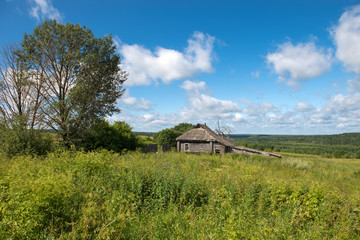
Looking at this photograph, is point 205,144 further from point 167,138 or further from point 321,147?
point 321,147

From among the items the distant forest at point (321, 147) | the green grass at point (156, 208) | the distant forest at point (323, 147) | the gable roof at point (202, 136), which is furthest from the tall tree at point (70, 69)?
the distant forest at point (323, 147)

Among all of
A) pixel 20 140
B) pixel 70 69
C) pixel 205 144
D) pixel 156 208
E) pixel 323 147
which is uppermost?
pixel 70 69

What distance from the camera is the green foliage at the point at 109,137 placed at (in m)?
16.9

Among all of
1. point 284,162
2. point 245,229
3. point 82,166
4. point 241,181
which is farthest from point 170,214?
point 284,162

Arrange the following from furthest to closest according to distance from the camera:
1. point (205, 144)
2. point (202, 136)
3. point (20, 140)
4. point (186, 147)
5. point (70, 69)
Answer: point (186, 147) < point (202, 136) < point (205, 144) < point (70, 69) < point (20, 140)

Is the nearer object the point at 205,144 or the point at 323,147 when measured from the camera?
the point at 205,144

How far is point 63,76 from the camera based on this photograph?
53.6ft

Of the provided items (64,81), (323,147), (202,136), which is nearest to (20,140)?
(64,81)

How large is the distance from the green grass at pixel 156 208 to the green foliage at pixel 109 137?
10.1 m

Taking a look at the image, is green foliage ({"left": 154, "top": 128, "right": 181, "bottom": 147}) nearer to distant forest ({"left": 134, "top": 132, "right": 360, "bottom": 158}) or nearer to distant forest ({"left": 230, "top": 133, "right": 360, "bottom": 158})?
distant forest ({"left": 134, "top": 132, "right": 360, "bottom": 158})

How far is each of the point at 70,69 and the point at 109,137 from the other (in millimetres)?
6840

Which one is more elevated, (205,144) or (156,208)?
(205,144)

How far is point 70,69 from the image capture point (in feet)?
53.0

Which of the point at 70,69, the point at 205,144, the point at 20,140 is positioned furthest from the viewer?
the point at 205,144
